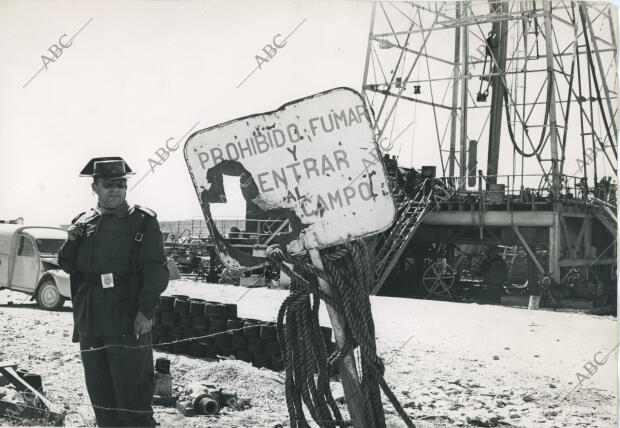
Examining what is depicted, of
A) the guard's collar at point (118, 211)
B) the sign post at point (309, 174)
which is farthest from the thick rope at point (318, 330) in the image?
the guard's collar at point (118, 211)

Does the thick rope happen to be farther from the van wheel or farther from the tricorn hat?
the van wheel

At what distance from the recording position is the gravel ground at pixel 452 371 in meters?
5.61

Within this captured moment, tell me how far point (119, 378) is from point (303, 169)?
5.84 ft

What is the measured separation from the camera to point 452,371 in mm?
7102

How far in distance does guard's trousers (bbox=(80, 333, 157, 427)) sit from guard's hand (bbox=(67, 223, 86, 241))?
65 centimetres

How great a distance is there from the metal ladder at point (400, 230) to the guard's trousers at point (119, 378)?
11.8m

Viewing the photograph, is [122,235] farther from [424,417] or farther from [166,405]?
[424,417]

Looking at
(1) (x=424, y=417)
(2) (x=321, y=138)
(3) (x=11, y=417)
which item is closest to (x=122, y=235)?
(2) (x=321, y=138)

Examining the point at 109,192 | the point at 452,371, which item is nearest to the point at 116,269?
the point at 109,192

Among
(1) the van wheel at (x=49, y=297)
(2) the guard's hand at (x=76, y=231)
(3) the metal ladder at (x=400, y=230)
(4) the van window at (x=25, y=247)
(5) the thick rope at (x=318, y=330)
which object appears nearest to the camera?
(5) the thick rope at (x=318, y=330)

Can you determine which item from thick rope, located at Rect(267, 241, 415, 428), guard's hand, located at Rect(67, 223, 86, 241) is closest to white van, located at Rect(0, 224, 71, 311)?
guard's hand, located at Rect(67, 223, 86, 241)

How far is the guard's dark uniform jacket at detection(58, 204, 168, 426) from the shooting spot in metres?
4.37

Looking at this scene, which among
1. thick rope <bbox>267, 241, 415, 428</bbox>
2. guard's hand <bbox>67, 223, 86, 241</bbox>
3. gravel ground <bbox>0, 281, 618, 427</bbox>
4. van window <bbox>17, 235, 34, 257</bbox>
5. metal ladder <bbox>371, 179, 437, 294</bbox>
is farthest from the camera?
metal ladder <bbox>371, 179, 437, 294</bbox>

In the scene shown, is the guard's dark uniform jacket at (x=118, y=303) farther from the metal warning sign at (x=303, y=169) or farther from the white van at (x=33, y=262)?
the white van at (x=33, y=262)
